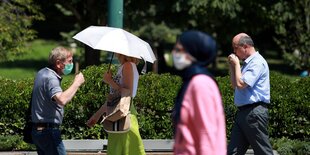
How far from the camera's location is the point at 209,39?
450 cm

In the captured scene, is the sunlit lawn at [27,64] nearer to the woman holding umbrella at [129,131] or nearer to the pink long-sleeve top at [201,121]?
the woman holding umbrella at [129,131]

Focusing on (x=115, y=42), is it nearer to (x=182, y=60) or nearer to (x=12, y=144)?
(x=182, y=60)

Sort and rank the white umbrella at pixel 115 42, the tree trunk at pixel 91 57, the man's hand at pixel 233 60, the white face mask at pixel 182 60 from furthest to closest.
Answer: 1. the tree trunk at pixel 91 57
2. the man's hand at pixel 233 60
3. the white umbrella at pixel 115 42
4. the white face mask at pixel 182 60

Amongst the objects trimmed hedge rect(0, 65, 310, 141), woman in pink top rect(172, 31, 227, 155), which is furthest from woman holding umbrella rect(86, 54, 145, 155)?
trimmed hedge rect(0, 65, 310, 141)

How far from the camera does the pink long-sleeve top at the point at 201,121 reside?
174 inches

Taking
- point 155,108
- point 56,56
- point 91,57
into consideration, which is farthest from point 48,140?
point 91,57

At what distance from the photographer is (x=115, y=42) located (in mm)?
7285

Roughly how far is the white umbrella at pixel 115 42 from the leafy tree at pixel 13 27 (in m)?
10.2

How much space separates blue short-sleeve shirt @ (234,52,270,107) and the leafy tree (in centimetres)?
1082

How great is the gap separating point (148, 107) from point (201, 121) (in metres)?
6.15

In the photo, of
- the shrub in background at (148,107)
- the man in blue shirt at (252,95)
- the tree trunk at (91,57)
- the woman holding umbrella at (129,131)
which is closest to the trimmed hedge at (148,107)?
the shrub in background at (148,107)

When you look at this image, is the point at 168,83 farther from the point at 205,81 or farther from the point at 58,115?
the point at 205,81

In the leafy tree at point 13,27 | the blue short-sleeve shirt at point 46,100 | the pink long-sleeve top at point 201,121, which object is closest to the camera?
the pink long-sleeve top at point 201,121

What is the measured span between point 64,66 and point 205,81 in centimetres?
267
